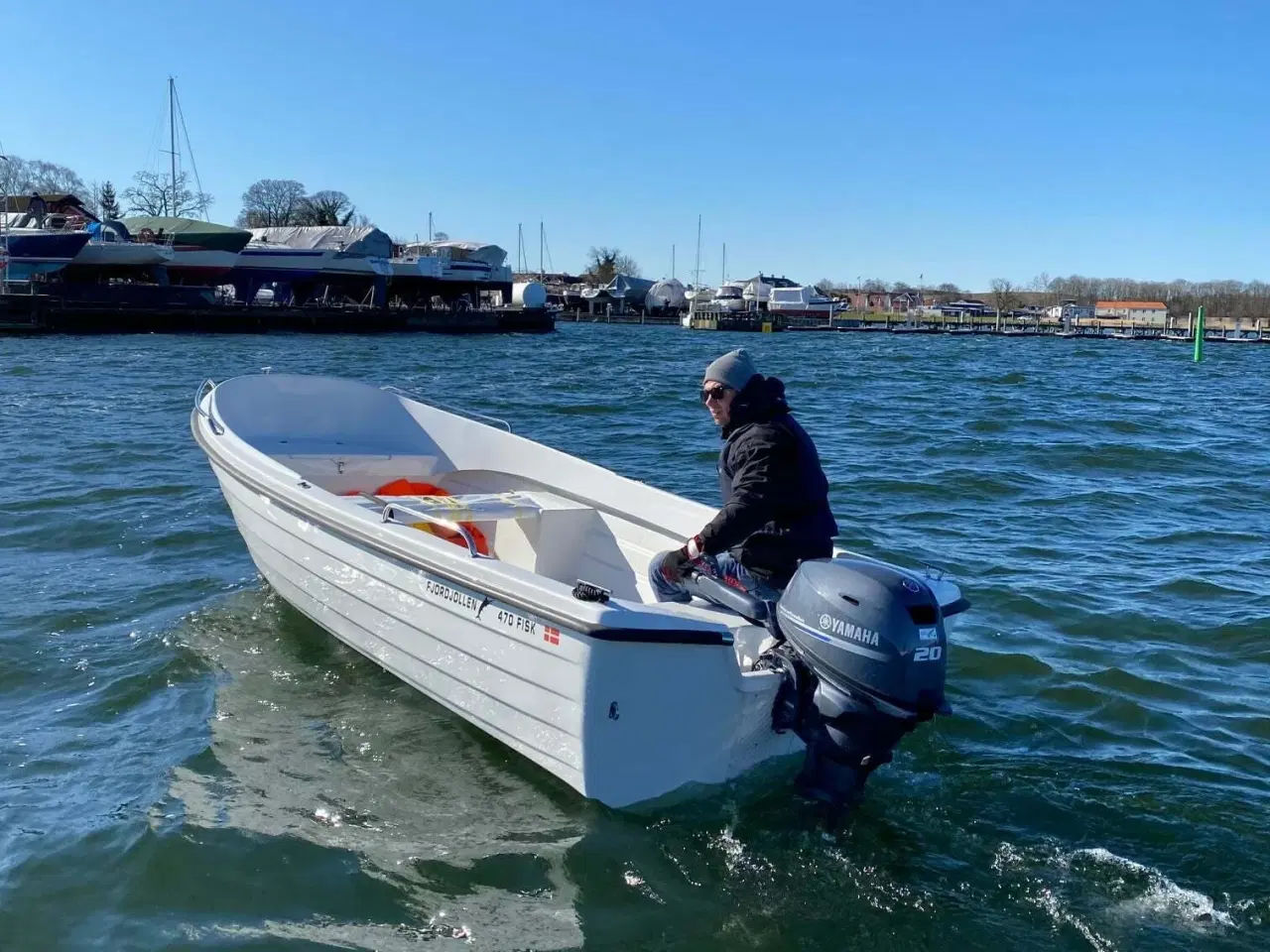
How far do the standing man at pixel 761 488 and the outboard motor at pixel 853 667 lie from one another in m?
0.37

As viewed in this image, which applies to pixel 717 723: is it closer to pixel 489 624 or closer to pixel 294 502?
pixel 489 624

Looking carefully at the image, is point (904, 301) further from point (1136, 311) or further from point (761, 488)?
point (761, 488)

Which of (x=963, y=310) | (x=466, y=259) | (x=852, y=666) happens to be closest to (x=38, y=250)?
(x=466, y=259)

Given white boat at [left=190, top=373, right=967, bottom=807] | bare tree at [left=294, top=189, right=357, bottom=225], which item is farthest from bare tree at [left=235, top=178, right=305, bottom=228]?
white boat at [left=190, top=373, right=967, bottom=807]

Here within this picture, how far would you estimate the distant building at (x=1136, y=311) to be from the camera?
329 feet

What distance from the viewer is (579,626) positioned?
13.1 feet

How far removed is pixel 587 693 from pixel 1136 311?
110 meters

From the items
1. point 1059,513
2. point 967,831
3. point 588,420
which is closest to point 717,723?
point 967,831

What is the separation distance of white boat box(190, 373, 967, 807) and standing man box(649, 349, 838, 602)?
19 centimetres

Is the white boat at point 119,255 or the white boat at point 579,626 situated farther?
the white boat at point 119,255

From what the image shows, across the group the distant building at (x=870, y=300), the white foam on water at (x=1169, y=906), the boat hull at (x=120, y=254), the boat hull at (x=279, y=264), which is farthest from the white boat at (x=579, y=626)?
the distant building at (x=870, y=300)

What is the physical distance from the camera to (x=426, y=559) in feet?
16.0

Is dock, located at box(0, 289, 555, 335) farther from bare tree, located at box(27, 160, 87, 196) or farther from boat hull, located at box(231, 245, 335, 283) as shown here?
bare tree, located at box(27, 160, 87, 196)

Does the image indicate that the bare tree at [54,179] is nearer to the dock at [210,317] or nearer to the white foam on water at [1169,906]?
the dock at [210,317]
